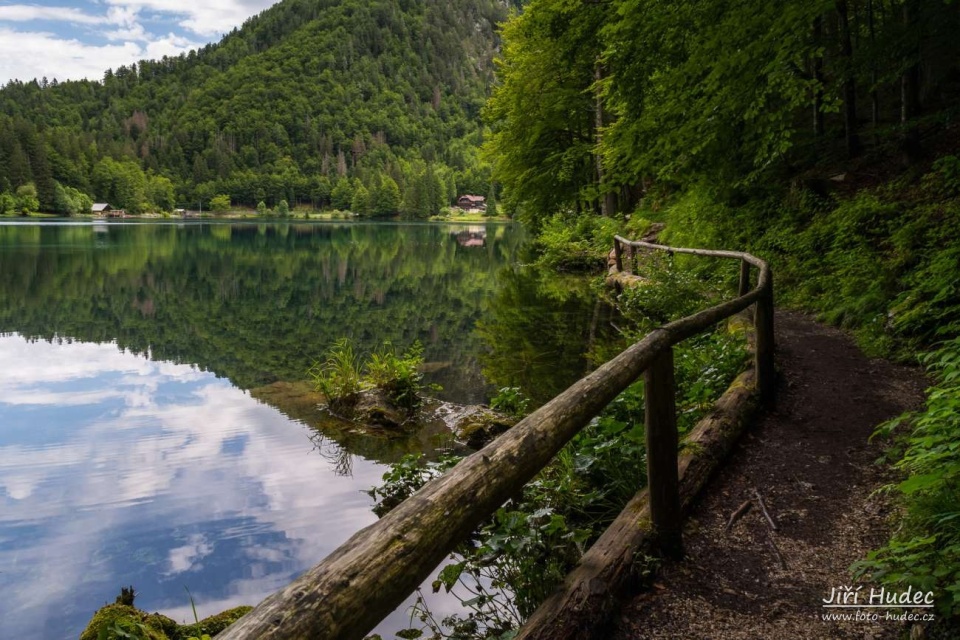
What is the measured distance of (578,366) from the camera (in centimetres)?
1087

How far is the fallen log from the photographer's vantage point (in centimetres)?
290

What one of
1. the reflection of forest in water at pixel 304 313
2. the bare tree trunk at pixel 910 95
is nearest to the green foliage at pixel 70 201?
the reflection of forest in water at pixel 304 313

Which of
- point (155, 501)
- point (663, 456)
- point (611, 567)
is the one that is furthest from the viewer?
point (155, 501)

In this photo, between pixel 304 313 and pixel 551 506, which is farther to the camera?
pixel 304 313

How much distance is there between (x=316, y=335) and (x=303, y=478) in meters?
8.91

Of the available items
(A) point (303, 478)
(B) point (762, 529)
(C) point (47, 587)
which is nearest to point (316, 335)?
(A) point (303, 478)

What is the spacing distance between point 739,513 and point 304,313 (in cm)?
1713

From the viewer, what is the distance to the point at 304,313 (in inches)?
771

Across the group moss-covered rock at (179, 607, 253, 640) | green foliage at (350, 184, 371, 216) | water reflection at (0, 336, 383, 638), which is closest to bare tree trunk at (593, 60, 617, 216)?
water reflection at (0, 336, 383, 638)

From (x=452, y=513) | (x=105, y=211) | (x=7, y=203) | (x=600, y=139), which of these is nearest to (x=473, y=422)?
(x=452, y=513)

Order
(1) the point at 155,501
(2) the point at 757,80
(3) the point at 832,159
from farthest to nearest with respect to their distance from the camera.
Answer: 1. (3) the point at 832,159
2. (2) the point at 757,80
3. (1) the point at 155,501

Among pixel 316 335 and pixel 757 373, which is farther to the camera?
pixel 316 335

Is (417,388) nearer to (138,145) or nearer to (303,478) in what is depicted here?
(303,478)

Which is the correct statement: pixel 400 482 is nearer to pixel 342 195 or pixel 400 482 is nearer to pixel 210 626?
pixel 210 626
